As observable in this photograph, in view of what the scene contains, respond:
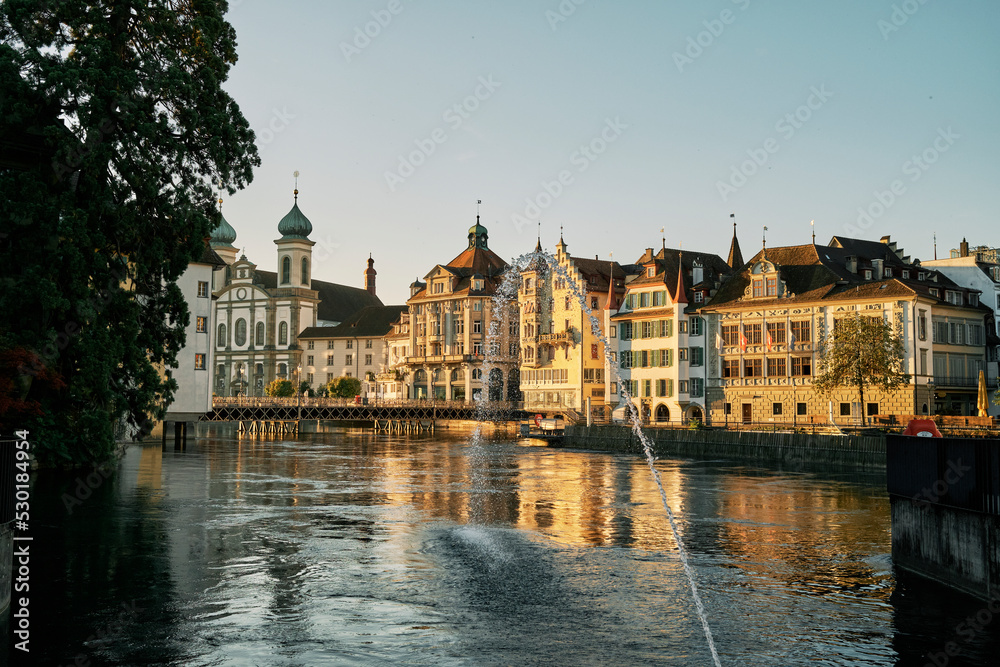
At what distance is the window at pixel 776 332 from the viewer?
76250 millimetres

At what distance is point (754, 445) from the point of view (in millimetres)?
58812

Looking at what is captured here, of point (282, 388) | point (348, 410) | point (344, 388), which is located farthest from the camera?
point (282, 388)

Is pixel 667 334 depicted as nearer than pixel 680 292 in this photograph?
No

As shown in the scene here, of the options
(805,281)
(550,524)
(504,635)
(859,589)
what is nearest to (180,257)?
(550,524)

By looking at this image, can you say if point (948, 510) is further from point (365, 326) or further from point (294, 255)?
point (294, 255)

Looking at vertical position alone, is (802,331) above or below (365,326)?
below

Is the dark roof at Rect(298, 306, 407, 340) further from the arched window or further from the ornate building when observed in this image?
the ornate building

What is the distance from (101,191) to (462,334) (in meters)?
98.7

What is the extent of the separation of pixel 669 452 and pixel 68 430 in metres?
42.9

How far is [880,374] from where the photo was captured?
6475 cm

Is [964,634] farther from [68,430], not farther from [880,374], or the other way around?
[880,374]

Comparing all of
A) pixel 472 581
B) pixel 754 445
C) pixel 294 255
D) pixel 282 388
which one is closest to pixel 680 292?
pixel 754 445

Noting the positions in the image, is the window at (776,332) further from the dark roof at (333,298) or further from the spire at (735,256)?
the dark roof at (333,298)

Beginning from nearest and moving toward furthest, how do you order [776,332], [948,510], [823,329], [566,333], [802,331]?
[948,510] → [823,329] → [802,331] → [776,332] → [566,333]
